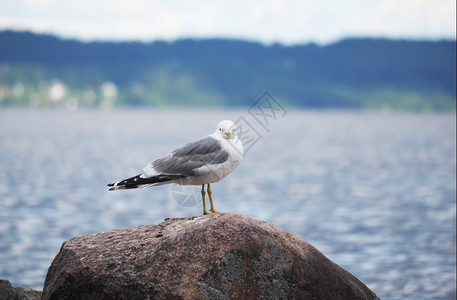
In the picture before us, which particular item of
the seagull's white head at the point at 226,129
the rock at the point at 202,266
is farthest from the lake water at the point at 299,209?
the rock at the point at 202,266

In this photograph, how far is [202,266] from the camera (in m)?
7.70

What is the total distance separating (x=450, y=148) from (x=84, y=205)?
71.1 m

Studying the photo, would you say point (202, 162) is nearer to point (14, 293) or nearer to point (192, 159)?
point (192, 159)

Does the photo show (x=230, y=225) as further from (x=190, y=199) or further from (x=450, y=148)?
(x=450, y=148)

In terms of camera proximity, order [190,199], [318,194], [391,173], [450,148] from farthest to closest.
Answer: [450,148]
[391,173]
[318,194]
[190,199]

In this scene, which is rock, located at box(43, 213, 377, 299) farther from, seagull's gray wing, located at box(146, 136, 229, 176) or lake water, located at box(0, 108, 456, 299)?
lake water, located at box(0, 108, 456, 299)

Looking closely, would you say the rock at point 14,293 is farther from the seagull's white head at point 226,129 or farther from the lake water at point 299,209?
the lake water at point 299,209

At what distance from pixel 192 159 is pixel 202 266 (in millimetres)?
1669

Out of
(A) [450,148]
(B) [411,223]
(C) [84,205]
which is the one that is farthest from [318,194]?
(A) [450,148]

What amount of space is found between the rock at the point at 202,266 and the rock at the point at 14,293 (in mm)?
2091

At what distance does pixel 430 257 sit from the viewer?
24266mm

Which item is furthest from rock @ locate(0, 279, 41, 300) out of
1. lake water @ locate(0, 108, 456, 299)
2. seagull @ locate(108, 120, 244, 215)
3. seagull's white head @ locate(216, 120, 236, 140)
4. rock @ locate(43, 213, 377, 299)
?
lake water @ locate(0, 108, 456, 299)

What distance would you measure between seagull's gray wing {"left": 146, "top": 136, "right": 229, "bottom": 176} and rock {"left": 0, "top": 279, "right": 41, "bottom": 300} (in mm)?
3284

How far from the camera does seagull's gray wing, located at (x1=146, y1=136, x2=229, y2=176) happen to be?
8.75m
